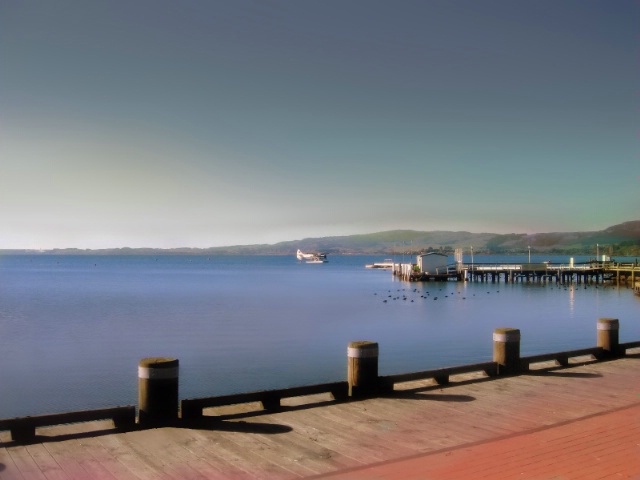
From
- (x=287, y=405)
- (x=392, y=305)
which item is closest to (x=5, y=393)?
(x=287, y=405)

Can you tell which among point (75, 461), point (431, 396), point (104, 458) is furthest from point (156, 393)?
point (431, 396)

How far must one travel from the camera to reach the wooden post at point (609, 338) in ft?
47.0

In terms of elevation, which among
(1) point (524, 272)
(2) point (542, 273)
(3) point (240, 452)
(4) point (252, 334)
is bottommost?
(4) point (252, 334)

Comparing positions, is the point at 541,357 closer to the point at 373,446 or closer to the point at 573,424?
the point at 573,424

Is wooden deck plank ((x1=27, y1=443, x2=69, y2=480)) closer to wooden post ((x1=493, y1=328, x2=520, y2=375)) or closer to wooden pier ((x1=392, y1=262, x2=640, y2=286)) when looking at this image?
wooden post ((x1=493, y1=328, x2=520, y2=375))

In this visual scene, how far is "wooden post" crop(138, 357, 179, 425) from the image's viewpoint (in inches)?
334

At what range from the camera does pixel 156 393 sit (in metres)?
8.53

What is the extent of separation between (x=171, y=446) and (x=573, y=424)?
544 centimetres

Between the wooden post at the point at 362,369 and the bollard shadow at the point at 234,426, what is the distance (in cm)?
201

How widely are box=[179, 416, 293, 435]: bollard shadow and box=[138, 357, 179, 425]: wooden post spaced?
0.29 m

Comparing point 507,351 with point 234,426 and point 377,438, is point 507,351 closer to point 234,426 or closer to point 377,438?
point 377,438

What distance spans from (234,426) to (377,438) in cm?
199

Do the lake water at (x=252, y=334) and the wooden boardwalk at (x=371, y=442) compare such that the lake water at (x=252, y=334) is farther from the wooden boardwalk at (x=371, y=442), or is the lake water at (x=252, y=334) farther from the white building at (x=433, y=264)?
the white building at (x=433, y=264)

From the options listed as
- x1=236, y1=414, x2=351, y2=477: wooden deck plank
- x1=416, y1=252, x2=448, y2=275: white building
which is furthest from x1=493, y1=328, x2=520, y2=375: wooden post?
x1=416, y1=252, x2=448, y2=275: white building
